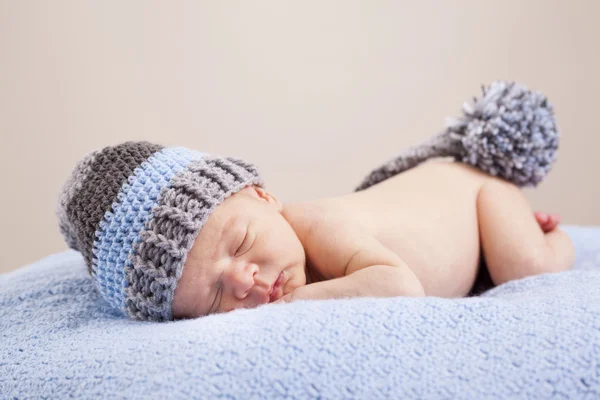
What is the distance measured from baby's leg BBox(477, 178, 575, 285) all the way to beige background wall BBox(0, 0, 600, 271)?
82cm

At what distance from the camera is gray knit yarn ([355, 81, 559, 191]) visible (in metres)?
1.25

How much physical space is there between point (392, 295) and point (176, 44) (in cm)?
131

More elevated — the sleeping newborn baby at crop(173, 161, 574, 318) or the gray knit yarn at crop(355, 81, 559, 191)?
the gray knit yarn at crop(355, 81, 559, 191)

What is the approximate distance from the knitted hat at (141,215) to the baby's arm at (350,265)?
18cm

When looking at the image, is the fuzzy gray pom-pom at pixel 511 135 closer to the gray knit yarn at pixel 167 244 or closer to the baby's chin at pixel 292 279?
the baby's chin at pixel 292 279

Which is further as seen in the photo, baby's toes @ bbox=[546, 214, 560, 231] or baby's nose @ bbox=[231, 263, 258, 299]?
baby's toes @ bbox=[546, 214, 560, 231]

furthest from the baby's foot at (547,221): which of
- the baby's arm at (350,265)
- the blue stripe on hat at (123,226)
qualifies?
the blue stripe on hat at (123,226)

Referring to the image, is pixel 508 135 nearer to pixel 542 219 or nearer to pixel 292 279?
pixel 542 219

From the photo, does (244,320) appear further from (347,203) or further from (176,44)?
(176,44)

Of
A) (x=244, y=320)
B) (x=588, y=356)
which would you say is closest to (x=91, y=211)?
(x=244, y=320)

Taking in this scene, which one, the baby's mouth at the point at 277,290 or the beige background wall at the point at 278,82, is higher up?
the beige background wall at the point at 278,82

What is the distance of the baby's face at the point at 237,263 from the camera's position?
82cm

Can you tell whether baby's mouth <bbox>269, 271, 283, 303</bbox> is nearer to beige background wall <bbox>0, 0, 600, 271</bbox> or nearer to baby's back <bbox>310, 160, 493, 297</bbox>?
baby's back <bbox>310, 160, 493, 297</bbox>

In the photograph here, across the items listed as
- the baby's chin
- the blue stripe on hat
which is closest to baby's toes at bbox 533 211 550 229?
the baby's chin
